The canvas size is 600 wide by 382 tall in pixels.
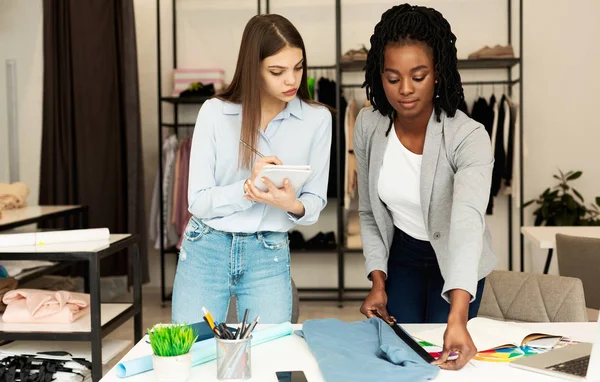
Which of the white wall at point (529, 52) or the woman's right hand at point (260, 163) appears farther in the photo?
the white wall at point (529, 52)

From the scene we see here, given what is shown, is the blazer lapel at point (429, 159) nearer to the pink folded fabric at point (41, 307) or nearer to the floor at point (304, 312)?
the pink folded fabric at point (41, 307)

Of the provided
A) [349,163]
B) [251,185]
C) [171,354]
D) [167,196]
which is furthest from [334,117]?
[171,354]

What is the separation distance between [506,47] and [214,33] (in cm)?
234

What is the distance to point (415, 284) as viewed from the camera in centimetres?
190

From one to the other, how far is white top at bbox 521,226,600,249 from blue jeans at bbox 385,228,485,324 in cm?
163

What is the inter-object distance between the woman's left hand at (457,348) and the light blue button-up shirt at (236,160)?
625mm

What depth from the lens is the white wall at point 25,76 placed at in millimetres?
5834

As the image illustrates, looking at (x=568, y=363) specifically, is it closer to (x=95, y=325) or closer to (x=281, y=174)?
(x=281, y=174)

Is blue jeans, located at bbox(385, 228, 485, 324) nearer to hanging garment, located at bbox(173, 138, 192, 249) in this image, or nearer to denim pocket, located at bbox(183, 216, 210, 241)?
denim pocket, located at bbox(183, 216, 210, 241)

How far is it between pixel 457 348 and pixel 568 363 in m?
0.25

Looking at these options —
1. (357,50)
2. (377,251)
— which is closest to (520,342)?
(377,251)

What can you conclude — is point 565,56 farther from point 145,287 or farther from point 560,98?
point 145,287

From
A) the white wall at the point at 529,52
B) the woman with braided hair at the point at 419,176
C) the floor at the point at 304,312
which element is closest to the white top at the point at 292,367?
the woman with braided hair at the point at 419,176

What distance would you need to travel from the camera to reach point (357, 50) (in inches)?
208
